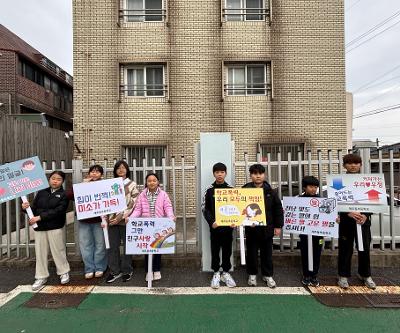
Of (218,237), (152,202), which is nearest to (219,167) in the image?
(218,237)

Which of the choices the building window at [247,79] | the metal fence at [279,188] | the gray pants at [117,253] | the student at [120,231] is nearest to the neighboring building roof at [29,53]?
the building window at [247,79]

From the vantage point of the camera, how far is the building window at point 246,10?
11.2 metres

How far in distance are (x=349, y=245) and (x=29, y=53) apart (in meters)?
25.4

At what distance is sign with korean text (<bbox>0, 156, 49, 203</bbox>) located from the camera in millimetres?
4602

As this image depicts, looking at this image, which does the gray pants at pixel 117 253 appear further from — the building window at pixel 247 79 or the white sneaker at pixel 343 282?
the building window at pixel 247 79

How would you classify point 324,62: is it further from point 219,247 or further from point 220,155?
point 219,247

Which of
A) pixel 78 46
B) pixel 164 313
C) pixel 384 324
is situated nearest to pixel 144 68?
pixel 78 46

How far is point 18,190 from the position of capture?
182 inches

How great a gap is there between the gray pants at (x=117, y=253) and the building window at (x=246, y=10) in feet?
29.4

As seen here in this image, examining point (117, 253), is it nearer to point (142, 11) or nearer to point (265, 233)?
point (265, 233)

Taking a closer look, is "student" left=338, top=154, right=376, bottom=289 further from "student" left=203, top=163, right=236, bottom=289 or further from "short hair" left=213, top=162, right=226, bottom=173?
"short hair" left=213, top=162, right=226, bottom=173

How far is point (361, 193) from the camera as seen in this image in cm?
445

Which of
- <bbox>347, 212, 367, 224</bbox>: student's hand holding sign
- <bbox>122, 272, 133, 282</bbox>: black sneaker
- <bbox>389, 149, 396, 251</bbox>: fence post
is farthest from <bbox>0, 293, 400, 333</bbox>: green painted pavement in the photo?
<bbox>389, 149, 396, 251</bbox>: fence post

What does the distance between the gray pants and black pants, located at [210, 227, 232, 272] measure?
4.06 ft
